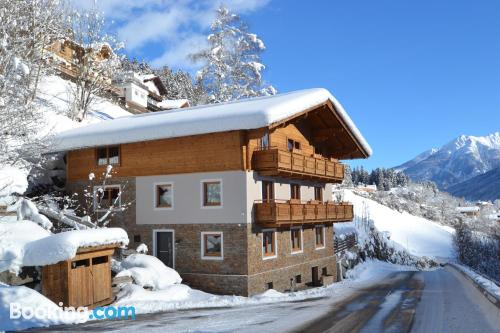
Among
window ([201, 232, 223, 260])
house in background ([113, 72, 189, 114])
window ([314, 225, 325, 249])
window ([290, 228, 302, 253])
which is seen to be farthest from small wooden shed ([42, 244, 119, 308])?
house in background ([113, 72, 189, 114])

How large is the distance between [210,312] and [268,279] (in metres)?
7.66

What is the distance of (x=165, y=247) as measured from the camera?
82.9 feet

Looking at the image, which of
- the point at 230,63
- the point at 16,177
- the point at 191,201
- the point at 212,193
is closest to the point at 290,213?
the point at 212,193

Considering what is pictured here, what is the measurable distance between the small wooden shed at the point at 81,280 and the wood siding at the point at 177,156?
7.48 metres

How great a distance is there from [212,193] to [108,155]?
744 cm

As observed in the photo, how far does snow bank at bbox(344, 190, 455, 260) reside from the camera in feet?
306

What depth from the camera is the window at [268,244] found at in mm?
24953

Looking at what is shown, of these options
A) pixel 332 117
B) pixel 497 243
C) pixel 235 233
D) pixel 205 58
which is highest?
pixel 205 58

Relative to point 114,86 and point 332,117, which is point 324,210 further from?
point 114,86

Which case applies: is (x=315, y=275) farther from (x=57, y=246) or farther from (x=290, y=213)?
(x=57, y=246)

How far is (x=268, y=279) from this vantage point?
24.7 metres

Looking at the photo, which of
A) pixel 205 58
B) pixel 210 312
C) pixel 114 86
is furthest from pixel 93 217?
pixel 114 86

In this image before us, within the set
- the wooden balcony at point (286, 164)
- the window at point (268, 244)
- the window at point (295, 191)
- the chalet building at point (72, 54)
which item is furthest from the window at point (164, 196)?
the chalet building at point (72, 54)

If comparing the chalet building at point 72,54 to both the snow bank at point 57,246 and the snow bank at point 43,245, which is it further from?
the snow bank at point 57,246
